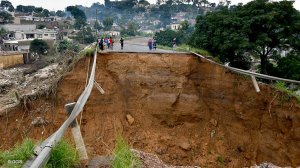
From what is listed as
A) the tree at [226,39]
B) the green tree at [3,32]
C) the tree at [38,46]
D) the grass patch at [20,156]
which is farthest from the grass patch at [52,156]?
the green tree at [3,32]

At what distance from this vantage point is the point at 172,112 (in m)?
17.4

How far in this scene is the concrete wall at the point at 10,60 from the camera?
38.4 m

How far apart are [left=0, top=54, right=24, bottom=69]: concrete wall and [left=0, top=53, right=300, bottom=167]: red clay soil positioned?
24365 millimetres

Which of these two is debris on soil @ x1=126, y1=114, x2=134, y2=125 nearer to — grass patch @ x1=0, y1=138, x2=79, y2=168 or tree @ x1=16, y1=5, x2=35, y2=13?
grass patch @ x1=0, y1=138, x2=79, y2=168

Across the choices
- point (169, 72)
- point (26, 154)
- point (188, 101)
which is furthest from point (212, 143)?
point (26, 154)

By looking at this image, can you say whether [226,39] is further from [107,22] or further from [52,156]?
[107,22]

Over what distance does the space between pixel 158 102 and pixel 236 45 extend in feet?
21.8

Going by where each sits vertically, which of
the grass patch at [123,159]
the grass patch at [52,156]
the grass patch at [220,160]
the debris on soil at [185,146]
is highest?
the grass patch at [52,156]

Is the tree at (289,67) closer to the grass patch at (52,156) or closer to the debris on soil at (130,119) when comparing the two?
the debris on soil at (130,119)

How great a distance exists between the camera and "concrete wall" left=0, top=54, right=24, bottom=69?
3844cm

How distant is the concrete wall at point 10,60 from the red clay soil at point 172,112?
24.4m

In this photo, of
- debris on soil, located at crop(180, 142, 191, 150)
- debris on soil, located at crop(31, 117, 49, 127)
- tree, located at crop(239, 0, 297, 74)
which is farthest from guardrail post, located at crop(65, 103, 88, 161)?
tree, located at crop(239, 0, 297, 74)

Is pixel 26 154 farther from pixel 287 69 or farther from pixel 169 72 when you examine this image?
pixel 287 69

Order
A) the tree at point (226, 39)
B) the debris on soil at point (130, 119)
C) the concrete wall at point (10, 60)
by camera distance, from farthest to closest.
Answer: 1. the concrete wall at point (10, 60)
2. the tree at point (226, 39)
3. the debris on soil at point (130, 119)
